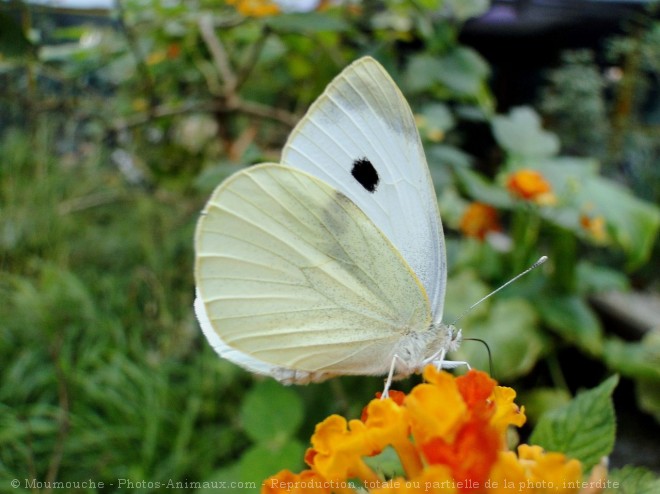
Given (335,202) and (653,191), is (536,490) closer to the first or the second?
(335,202)

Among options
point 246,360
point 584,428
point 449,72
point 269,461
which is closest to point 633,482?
point 584,428

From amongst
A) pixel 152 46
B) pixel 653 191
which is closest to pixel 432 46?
pixel 152 46

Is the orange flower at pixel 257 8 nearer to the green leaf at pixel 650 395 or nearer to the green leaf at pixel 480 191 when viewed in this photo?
the green leaf at pixel 480 191

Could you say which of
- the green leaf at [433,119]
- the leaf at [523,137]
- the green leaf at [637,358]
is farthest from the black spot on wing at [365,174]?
the green leaf at [637,358]

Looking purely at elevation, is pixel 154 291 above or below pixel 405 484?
below

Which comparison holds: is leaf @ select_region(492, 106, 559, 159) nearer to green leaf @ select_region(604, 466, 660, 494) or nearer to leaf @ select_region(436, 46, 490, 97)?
leaf @ select_region(436, 46, 490, 97)

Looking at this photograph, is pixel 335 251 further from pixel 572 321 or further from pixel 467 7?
pixel 572 321

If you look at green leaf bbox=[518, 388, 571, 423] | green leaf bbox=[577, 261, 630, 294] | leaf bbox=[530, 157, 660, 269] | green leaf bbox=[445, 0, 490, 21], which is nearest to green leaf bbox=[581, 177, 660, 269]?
leaf bbox=[530, 157, 660, 269]
